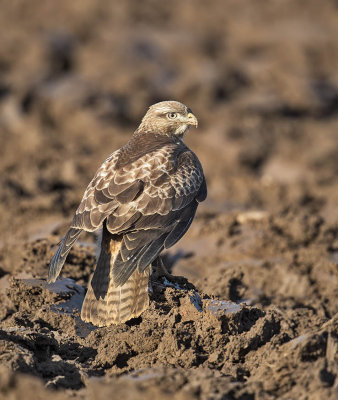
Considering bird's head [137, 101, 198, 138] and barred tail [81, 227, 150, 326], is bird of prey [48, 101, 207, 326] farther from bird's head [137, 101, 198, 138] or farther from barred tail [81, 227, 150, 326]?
bird's head [137, 101, 198, 138]

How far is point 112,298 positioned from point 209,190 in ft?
22.0

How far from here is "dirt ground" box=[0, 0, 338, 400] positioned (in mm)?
5121

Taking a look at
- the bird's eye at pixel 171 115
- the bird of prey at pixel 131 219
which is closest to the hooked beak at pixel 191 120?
the bird's eye at pixel 171 115

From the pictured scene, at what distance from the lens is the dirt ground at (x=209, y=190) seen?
5121mm

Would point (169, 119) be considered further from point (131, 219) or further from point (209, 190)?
point (209, 190)

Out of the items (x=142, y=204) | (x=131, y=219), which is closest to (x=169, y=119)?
(x=142, y=204)

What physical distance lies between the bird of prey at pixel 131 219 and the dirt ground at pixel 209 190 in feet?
0.69

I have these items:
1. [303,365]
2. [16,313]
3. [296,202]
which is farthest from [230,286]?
[296,202]

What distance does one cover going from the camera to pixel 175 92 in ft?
58.6

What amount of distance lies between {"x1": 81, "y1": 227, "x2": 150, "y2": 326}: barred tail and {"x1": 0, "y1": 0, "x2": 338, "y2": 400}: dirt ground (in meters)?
0.10

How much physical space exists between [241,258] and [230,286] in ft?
5.04

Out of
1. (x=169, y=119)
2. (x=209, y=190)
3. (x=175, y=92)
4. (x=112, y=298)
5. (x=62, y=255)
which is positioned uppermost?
(x=175, y=92)

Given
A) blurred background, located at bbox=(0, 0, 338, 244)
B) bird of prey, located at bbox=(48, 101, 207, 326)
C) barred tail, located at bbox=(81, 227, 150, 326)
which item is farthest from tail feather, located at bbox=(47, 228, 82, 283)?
blurred background, located at bbox=(0, 0, 338, 244)

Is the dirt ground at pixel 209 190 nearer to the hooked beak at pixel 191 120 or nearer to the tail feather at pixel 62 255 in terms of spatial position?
the tail feather at pixel 62 255
